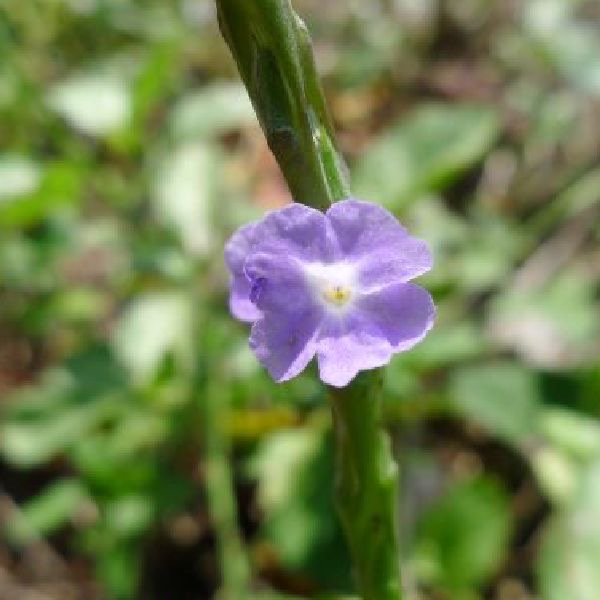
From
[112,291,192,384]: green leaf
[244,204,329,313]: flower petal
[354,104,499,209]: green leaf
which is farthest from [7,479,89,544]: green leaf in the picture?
[244,204,329,313]: flower petal

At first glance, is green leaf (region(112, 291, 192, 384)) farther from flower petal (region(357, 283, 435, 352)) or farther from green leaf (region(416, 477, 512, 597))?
flower petal (region(357, 283, 435, 352))

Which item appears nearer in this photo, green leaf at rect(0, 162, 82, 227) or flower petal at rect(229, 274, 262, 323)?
flower petal at rect(229, 274, 262, 323)

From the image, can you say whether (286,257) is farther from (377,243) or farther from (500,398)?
(500,398)

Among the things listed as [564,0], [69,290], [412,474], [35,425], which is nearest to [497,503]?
[412,474]

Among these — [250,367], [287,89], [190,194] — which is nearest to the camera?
[287,89]

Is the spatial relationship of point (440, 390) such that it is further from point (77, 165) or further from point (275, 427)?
point (77, 165)

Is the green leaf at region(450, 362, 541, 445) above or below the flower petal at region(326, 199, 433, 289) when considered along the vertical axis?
above

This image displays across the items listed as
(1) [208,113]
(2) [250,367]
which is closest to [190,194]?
(1) [208,113]
